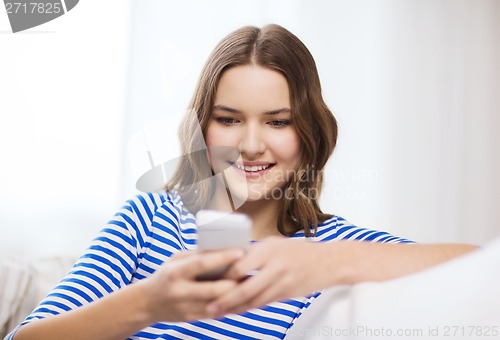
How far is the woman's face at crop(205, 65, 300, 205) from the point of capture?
3.65 ft

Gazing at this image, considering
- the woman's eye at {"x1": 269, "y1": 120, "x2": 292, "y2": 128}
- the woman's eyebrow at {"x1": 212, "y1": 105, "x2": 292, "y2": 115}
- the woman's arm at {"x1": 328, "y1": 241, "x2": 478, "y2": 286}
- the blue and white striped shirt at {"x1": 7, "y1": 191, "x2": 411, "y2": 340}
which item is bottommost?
the blue and white striped shirt at {"x1": 7, "y1": 191, "x2": 411, "y2": 340}

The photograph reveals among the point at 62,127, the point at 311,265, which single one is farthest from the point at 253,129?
the point at 62,127

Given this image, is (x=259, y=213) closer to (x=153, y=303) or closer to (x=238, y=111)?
(x=238, y=111)

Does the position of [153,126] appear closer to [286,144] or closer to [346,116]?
[286,144]

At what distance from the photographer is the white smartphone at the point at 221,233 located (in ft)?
2.05

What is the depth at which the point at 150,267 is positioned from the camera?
114cm

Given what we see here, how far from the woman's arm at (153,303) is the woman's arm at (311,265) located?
0.05 ft

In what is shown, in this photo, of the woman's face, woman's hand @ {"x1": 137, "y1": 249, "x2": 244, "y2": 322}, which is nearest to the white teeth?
the woman's face

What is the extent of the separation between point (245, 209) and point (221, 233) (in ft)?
2.06

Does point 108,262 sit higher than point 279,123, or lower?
lower

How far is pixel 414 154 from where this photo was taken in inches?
103

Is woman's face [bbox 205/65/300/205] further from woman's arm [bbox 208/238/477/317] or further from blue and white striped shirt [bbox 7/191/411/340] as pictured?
woman's arm [bbox 208/238/477/317]

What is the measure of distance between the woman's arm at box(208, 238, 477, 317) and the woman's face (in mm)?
357

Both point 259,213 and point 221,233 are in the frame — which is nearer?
point 221,233
